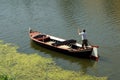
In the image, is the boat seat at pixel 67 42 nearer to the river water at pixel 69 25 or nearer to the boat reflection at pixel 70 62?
the boat reflection at pixel 70 62

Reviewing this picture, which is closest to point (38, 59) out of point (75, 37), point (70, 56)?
point (70, 56)

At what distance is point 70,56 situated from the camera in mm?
25984

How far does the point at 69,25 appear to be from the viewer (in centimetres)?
3406

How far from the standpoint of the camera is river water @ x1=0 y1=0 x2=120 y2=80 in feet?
79.5

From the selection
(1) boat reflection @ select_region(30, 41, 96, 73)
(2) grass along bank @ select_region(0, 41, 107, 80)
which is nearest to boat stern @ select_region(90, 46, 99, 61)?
(1) boat reflection @ select_region(30, 41, 96, 73)

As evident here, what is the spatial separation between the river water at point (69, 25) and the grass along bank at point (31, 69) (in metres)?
0.83

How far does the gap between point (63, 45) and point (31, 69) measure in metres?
4.49

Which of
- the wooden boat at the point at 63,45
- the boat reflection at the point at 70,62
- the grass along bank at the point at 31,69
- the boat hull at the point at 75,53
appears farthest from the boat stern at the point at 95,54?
the grass along bank at the point at 31,69

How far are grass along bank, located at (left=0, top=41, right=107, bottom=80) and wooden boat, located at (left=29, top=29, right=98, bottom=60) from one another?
1597 mm

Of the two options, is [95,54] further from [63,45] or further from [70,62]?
[63,45]

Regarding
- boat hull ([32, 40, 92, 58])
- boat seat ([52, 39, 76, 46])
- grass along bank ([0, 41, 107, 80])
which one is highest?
boat seat ([52, 39, 76, 46])

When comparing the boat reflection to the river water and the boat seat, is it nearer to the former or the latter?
the river water

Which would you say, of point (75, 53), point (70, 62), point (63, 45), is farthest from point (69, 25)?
point (70, 62)

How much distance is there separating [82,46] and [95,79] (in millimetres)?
4653
